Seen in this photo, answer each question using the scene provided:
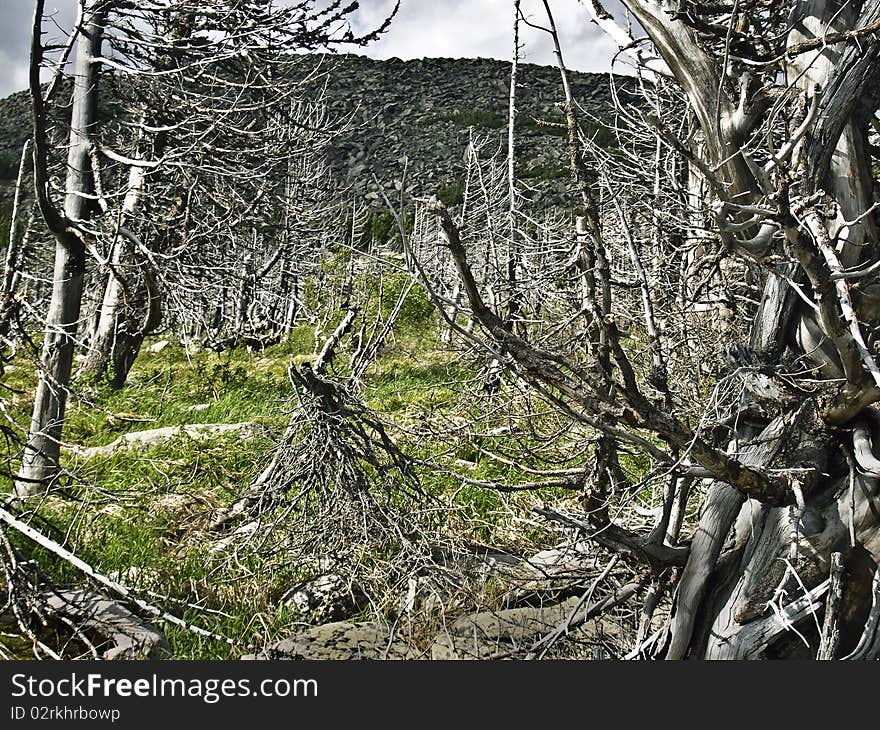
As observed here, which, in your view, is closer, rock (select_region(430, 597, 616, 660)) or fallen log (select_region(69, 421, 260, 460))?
rock (select_region(430, 597, 616, 660))

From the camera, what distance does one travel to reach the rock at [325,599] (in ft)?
14.7

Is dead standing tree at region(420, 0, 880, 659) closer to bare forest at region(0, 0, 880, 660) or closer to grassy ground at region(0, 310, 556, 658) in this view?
bare forest at region(0, 0, 880, 660)

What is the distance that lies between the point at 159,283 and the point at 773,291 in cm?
468

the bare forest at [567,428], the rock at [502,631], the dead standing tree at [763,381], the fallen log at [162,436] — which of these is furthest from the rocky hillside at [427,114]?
the dead standing tree at [763,381]

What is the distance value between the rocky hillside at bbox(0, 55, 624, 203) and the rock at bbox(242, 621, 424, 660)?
34.9 metres

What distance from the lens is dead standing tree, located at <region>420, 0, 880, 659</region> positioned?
2.63 m

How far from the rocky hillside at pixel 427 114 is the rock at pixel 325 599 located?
113ft

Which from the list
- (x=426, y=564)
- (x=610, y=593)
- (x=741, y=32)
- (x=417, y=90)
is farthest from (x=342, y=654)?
(x=417, y=90)

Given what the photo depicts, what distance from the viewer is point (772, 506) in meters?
3.11

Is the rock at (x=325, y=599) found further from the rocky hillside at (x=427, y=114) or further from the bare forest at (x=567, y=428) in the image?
the rocky hillside at (x=427, y=114)

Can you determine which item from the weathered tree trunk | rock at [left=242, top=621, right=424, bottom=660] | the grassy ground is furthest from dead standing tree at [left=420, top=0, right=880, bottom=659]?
the weathered tree trunk

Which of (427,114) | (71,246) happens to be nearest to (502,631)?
(71,246)

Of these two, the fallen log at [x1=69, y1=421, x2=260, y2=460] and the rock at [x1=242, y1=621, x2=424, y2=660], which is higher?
the fallen log at [x1=69, y1=421, x2=260, y2=460]

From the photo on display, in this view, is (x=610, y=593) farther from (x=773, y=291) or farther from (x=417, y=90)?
(x=417, y=90)
